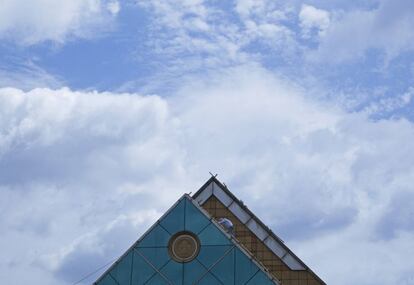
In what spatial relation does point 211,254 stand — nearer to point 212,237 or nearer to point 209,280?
point 212,237

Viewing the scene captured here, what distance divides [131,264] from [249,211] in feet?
43.1

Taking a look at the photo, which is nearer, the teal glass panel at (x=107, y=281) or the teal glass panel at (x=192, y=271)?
the teal glass panel at (x=192, y=271)

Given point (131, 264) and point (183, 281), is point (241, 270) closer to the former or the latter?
point (183, 281)

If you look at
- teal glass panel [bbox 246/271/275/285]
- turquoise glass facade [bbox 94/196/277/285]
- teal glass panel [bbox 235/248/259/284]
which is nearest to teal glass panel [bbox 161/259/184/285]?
turquoise glass facade [bbox 94/196/277/285]

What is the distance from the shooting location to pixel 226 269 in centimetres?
4125

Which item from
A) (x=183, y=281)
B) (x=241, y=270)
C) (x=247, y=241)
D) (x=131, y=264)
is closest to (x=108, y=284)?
(x=131, y=264)

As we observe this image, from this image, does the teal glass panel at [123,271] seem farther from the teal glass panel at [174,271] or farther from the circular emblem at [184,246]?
the circular emblem at [184,246]

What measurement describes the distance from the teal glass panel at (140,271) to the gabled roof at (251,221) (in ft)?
40.6

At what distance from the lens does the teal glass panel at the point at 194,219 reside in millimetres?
42688

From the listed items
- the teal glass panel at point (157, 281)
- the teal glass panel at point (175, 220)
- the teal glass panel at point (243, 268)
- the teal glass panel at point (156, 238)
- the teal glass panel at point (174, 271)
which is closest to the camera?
the teal glass panel at point (243, 268)

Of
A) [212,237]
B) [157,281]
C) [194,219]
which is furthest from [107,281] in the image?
[212,237]

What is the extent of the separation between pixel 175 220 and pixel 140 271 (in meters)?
3.67

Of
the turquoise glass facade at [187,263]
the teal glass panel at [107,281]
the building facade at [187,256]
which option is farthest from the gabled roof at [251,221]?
the teal glass panel at [107,281]

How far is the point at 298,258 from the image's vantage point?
168ft
